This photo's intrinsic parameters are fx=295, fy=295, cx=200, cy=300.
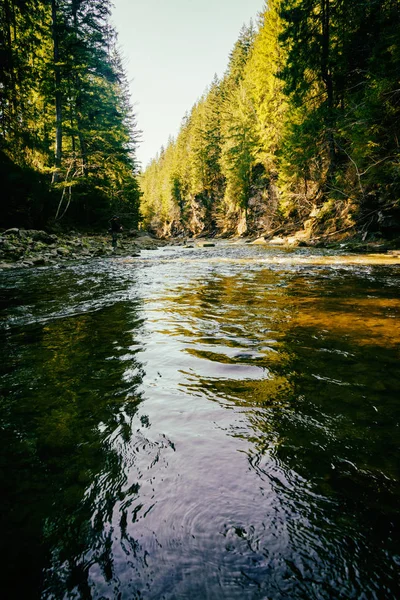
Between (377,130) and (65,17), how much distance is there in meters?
19.4

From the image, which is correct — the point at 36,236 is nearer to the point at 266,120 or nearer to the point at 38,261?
the point at 38,261

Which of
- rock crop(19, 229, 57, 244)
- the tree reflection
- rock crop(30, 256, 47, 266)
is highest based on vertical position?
rock crop(19, 229, 57, 244)

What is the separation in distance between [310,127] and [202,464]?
52.1 feet

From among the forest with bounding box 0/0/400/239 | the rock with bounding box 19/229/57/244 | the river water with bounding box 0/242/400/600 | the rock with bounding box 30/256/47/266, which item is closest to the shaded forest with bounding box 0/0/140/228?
the forest with bounding box 0/0/400/239

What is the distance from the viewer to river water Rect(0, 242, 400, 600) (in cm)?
87

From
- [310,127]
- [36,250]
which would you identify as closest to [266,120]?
[310,127]

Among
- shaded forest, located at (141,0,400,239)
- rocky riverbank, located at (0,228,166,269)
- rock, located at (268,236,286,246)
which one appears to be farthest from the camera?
rock, located at (268,236,286,246)

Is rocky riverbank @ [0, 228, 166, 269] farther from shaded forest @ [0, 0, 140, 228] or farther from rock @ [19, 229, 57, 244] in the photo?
shaded forest @ [0, 0, 140, 228]

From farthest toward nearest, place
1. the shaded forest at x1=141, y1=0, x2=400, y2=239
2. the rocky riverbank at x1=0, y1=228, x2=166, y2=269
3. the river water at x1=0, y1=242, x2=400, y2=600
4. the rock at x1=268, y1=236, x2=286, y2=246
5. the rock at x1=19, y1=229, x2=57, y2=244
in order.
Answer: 1. the rock at x1=268, y1=236, x2=286, y2=246
2. the rock at x1=19, y1=229, x2=57, y2=244
3. the shaded forest at x1=141, y1=0, x2=400, y2=239
4. the rocky riverbank at x1=0, y1=228, x2=166, y2=269
5. the river water at x1=0, y1=242, x2=400, y2=600

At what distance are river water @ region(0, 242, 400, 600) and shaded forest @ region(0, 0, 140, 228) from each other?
40.5 ft

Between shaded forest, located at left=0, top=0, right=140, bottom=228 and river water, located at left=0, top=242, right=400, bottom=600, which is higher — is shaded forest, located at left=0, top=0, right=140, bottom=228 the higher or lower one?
the higher one

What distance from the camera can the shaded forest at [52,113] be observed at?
37.5ft

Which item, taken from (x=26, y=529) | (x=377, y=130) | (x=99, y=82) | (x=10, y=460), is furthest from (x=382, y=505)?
(x=99, y=82)

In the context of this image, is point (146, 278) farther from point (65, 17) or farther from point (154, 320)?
point (65, 17)
